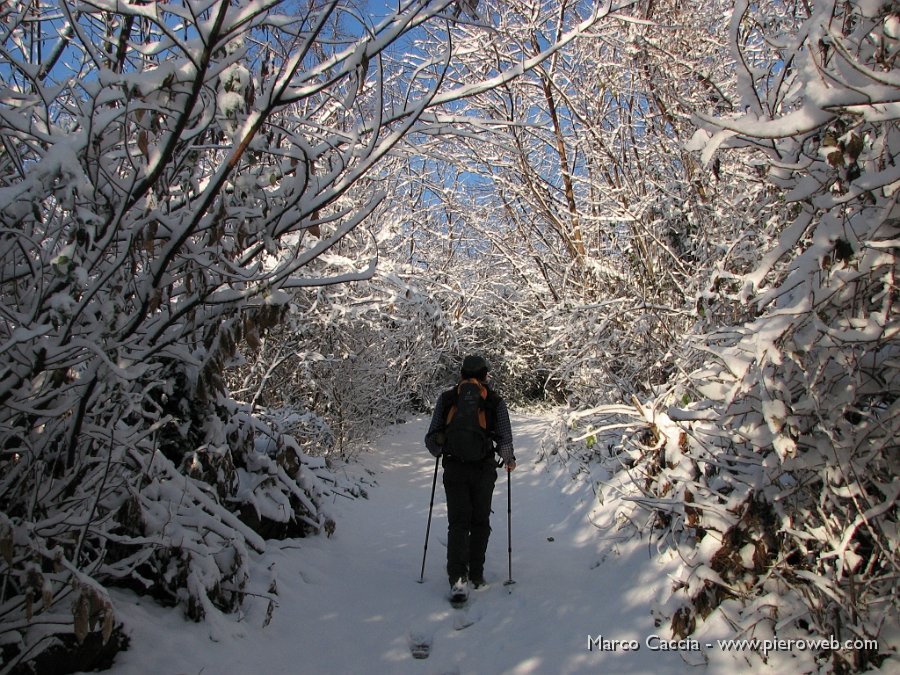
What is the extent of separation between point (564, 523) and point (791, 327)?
4339 mm

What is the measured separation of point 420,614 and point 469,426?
4.59 ft

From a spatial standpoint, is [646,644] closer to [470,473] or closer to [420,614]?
[420,614]

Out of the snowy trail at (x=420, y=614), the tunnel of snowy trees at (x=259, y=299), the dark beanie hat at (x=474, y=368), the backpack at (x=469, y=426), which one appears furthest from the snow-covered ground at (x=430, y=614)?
the dark beanie hat at (x=474, y=368)

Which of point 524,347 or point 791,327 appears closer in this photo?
point 791,327

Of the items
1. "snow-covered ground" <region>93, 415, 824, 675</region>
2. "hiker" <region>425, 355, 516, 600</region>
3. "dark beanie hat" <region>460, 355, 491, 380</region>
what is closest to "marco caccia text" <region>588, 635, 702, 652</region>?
"snow-covered ground" <region>93, 415, 824, 675</region>

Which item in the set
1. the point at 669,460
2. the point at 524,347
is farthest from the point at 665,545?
the point at 524,347

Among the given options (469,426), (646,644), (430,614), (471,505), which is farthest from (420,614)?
(646,644)

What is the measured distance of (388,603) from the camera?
14.4ft

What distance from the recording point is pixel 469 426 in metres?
4.74

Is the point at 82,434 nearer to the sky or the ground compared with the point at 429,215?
nearer to the ground

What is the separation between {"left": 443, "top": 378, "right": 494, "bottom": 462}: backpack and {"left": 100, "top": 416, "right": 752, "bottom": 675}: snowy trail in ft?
3.49

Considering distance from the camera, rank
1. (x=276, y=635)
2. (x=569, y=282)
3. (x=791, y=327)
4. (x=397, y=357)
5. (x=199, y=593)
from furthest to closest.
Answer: (x=397, y=357) → (x=569, y=282) → (x=276, y=635) → (x=199, y=593) → (x=791, y=327)

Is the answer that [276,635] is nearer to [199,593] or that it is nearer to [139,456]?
[199,593]

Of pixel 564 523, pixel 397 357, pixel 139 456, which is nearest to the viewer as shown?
pixel 139 456
